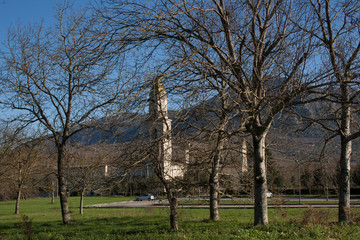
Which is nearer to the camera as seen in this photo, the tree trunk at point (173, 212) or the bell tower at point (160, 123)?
the bell tower at point (160, 123)

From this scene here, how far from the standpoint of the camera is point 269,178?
43.8 ft

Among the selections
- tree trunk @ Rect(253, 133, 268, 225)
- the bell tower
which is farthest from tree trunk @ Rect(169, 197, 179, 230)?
tree trunk @ Rect(253, 133, 268, 225)

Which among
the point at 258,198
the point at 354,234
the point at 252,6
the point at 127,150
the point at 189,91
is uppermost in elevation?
the point at 252,6

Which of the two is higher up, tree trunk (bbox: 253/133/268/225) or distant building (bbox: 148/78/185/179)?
distant building (bbox: 148/78/185/179)

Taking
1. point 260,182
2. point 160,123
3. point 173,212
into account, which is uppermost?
point 160,123

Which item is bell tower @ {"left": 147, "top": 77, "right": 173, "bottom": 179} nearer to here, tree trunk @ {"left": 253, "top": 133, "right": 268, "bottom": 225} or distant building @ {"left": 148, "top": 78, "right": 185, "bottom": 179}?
distant building @ {"left": 148, "top": 78, "right": 185, "bottom": 179}

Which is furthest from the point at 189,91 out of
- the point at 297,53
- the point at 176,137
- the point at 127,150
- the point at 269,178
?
the point at 269,178

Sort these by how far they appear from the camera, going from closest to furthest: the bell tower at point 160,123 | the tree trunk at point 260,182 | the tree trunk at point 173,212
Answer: the bell tower at point 160,123 < the tree trunk at point 260,182 < the tree trunk at point 173,212

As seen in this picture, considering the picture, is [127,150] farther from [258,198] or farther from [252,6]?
[252,6]

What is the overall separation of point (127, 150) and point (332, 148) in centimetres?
802

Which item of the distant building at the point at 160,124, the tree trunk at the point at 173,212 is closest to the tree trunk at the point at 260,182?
the distant building at the point at 160,124

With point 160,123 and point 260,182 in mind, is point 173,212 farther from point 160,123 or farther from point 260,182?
point 160,123

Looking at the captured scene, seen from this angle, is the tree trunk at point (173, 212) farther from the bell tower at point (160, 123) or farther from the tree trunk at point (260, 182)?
the tree trunk at point (260, 182)

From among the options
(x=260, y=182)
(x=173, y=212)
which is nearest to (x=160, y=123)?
(x=260, y=182)
